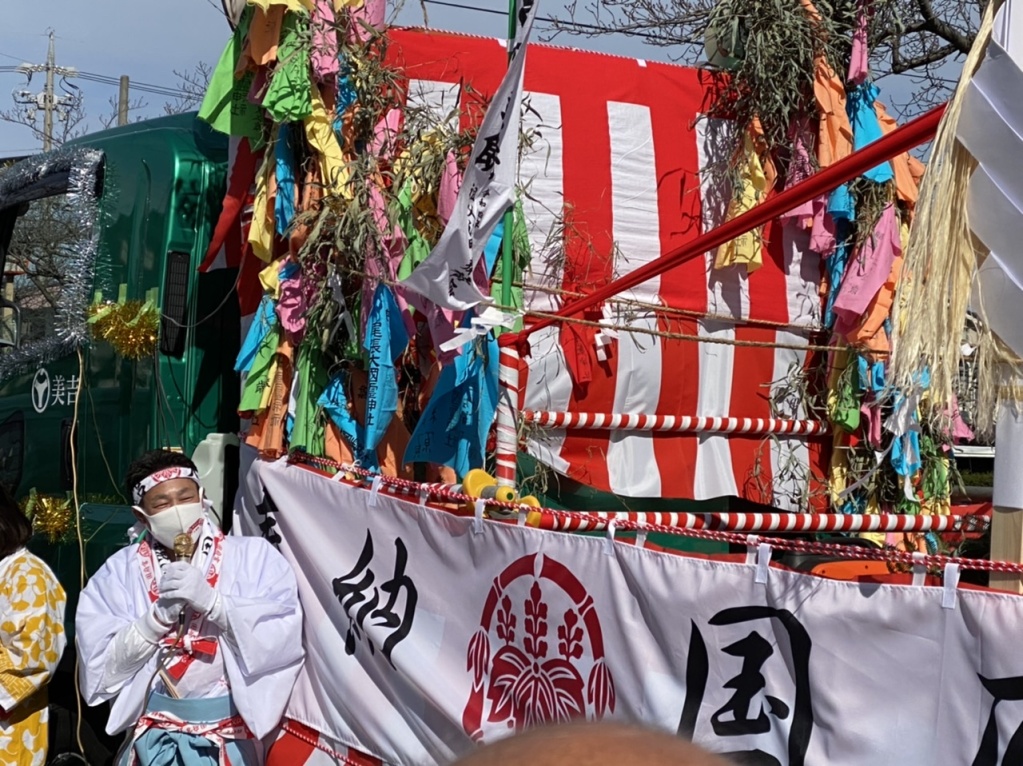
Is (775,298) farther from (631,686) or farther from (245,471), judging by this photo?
(631,686)

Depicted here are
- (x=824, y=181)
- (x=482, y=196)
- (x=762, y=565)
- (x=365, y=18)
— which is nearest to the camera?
(x=762, y=565)

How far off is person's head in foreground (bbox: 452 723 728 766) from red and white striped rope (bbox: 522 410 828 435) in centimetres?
394

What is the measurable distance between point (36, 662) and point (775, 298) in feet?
11.3

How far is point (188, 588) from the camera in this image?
3.76m

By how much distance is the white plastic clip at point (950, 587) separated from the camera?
7.41 ft

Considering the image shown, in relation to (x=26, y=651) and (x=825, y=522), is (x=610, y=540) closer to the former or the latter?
(x=825, y=522)

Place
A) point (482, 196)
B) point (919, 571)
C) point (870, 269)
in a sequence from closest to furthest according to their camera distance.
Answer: point (919, 571), point (482, 196), point (870, 269)

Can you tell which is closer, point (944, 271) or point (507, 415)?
point (944, 271)

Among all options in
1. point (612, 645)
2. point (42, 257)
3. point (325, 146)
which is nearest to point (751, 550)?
point (612, 645)

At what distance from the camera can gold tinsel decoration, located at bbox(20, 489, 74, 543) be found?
5.36 meters

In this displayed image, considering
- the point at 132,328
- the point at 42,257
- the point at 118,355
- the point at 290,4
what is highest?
the point at 290,4

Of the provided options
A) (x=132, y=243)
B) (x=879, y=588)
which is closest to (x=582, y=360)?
(x=132, y=243)

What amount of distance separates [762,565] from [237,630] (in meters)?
1.94

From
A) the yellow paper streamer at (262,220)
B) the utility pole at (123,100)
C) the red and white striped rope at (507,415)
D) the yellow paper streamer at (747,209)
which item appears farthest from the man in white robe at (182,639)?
the utility pole at (123,100)
